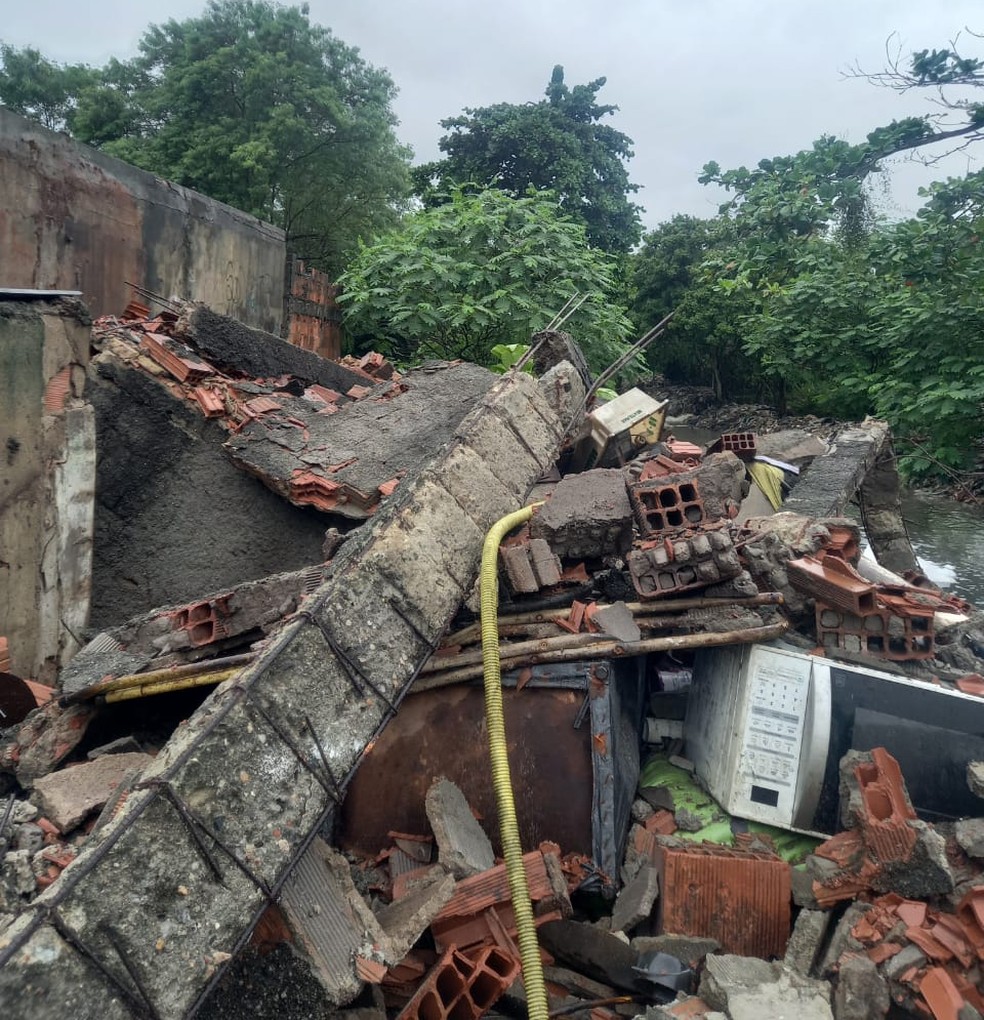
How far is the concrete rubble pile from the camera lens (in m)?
2.68

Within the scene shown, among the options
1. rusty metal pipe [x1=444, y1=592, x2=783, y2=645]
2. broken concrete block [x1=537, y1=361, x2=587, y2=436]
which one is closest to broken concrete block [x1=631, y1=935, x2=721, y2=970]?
rusty metal pipe [x1=444, y1=592, x2=783, y2=645]

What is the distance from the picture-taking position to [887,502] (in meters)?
8.55

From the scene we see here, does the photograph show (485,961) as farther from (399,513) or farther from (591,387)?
(591,387)

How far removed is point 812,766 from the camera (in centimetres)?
395

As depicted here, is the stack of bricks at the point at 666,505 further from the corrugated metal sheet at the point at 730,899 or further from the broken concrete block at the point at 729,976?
the broken concrete block at the point at 729,976

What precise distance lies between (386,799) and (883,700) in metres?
2.66

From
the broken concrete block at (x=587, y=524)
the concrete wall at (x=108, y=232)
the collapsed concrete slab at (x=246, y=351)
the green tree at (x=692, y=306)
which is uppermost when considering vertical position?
the green tree at (x=692, y=306)

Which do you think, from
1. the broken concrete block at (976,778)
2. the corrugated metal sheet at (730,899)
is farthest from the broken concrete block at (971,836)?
the corrugated metal sheet at (730,899)

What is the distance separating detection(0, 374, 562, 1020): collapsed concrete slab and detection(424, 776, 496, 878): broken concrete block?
2.14 ft

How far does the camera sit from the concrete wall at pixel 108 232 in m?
7.30

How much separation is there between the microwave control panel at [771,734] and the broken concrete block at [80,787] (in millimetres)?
2951

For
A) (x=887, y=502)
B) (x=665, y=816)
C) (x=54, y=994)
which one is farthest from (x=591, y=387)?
(x=54, y=994)

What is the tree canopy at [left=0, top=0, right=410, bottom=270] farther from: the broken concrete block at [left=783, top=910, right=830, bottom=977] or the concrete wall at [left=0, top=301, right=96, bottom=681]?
the broken concrete block at [left=783, top=910, right=830, bottom=977]

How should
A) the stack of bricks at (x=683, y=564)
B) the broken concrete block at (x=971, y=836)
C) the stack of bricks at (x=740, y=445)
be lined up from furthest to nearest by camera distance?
the stack of bricks at (x=740, y=445), the stack of bricks at (x=683, y=564), the broken concrete block at (x=971, y=836)
